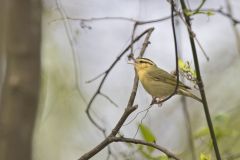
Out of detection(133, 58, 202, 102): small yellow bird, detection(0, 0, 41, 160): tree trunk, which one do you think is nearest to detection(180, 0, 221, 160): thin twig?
detection(0, 0, 41, 160): tree trunk

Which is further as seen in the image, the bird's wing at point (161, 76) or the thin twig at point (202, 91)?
the bird's wing at point (161, 76)

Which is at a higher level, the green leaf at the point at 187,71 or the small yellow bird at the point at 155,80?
the green leaf at the point at 187,71

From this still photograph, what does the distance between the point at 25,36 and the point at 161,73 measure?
72.1 inches

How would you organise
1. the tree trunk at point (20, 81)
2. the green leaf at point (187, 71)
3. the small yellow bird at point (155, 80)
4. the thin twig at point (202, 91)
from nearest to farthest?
the thin twig at point (202, 91) < the green leaf at point (187, 71) < the tree trunk at point (20, 81) < the small yellow bird at point (155, 80)

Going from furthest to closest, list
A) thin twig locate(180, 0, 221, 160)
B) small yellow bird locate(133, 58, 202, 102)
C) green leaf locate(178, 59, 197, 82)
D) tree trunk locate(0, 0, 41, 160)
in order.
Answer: small yellow bird locate(133, 58, 202, 102) → tree trunk locate(0, 0, 41, 160) → green leaf locate(178, 59, 197, 82) → thin twig locate(180, 0, 221, 160)

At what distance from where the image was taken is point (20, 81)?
3152 millimetres

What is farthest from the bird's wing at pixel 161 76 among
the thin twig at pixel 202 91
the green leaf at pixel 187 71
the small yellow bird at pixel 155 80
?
the thin twig at pixel 202 91

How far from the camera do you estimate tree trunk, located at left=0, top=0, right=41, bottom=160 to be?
2988 millimetres

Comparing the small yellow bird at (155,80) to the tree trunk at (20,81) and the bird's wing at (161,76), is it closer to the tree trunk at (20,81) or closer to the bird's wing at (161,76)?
the bird's wing at (161,76)

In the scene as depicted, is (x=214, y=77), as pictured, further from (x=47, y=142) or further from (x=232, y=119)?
(x=47, y=142)

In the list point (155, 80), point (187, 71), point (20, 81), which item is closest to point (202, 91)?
point (187, 71)

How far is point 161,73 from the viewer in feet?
15.8

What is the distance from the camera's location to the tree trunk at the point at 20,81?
2.99m

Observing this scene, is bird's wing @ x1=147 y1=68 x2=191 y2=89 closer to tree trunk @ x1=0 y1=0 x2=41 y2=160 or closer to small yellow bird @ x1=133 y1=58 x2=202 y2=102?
small yellow bird @ x1=133 y1=58 x2=202 y2=102
